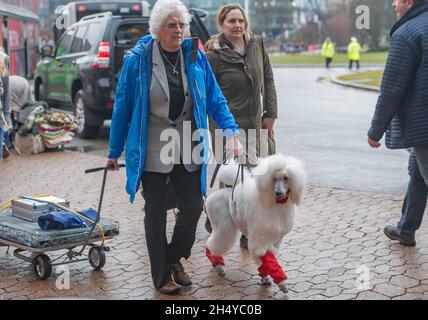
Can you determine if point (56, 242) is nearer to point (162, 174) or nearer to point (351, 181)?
point (162, 174)

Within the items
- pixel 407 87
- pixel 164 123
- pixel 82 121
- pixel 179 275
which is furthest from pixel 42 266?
pixel 82 121

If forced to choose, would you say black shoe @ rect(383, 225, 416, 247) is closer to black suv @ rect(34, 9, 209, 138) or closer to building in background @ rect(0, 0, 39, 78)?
black suv @ rect(34, 9, 209, 138)

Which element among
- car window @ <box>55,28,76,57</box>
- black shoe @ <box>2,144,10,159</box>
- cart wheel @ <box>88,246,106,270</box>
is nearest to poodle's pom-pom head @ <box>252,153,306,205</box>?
cart wheel @ <box>88,246,106,270</box>

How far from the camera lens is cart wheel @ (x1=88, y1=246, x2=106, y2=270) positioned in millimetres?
5875

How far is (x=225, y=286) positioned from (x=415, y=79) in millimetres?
2189

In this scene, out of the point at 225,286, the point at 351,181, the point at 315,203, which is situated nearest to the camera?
the point at 225,286

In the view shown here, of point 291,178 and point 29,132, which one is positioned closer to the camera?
point 291,178

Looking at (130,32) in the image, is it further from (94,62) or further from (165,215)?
(165,215)

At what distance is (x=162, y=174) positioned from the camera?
511 centimetres

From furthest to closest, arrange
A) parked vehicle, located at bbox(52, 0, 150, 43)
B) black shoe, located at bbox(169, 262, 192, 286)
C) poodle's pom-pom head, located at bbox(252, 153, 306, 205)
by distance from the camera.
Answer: parked vehicle, located at bbox(52, 0, 150, 43)
black shoe, located at bbox(169, 262, 192, 286)
poodle's pom-pom head, located at bbox(252, 153, 306, 205)

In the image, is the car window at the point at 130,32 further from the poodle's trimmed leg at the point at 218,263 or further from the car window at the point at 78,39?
the poodle's trimmed leg at the point at 218,263

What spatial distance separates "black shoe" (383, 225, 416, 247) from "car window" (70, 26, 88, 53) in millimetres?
9590

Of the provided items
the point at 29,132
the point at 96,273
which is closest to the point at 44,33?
the point at 29,132

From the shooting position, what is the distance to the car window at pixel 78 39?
14713 mm
